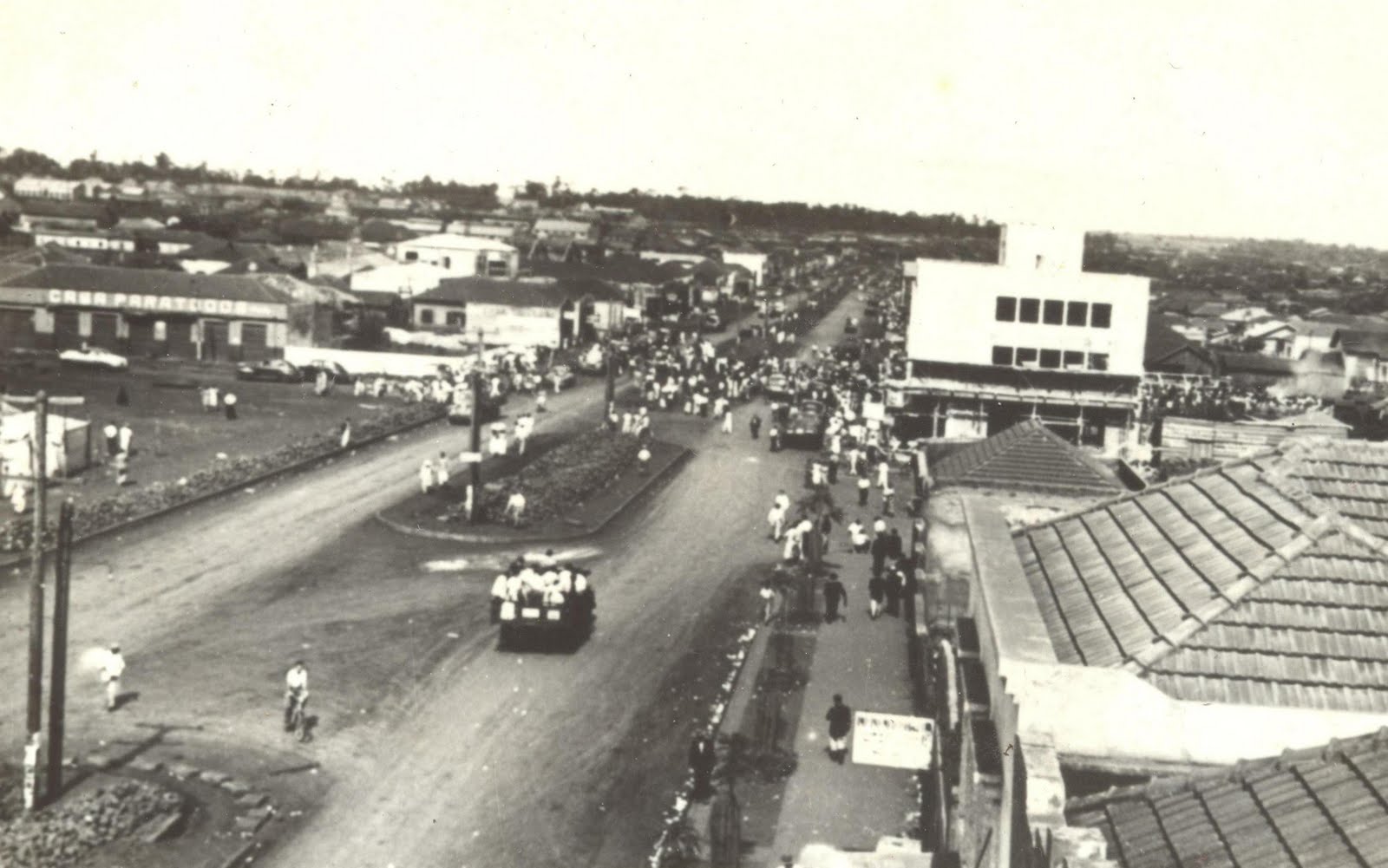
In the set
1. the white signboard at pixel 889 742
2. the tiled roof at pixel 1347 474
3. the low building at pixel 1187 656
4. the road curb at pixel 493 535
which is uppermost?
the tiled roof at pixel 1347 474

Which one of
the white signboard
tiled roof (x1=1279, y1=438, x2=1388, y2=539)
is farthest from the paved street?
tiled roof (x1=1279, y1=438, x2=1388, y2=539)

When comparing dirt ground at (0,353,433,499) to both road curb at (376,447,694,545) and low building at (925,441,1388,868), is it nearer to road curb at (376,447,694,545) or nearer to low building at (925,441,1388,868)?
road curb at (376,447,694,545)

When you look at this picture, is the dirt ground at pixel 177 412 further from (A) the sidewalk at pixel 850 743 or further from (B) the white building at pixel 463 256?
(B) the white building at pixel 463 256

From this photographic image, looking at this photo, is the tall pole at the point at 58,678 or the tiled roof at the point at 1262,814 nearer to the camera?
the tiled roof at the point at 1262,814

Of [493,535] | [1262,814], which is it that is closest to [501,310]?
[493,535]

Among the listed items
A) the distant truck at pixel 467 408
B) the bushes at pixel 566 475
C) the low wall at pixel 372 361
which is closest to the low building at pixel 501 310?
the low wall at pixel 372 361

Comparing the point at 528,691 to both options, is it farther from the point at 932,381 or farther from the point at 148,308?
the point at 148,308

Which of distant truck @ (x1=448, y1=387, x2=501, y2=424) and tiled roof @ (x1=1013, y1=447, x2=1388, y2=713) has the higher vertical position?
tiled roof @ (x1=1013, y1=447, x2=1388, y2=713)
